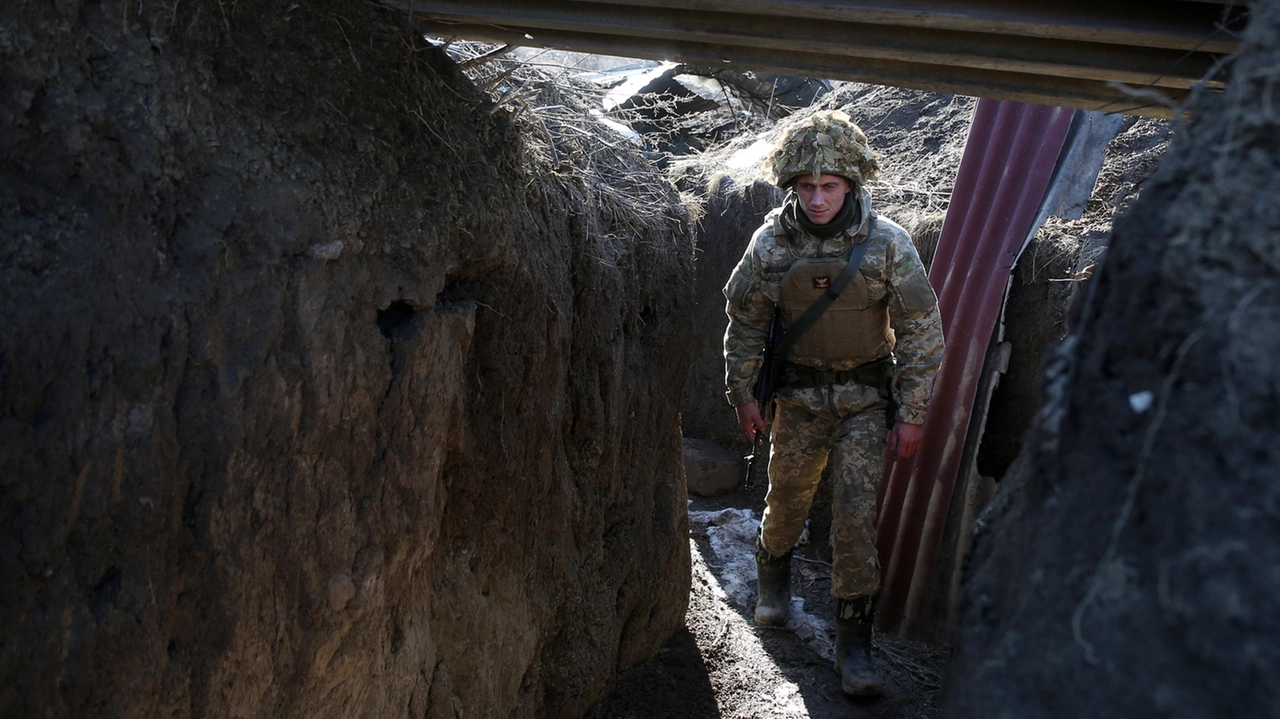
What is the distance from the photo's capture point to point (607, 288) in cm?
350

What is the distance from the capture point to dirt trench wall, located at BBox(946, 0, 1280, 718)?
0.92 metres

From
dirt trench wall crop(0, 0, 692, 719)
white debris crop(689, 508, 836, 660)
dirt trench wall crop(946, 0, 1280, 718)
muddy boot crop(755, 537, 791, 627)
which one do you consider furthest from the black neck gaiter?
dirt trench wall crop(946, 0, 1280, 718)

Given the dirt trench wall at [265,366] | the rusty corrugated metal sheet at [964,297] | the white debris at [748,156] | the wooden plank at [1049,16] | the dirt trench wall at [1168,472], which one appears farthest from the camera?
the white debris at [748,156]

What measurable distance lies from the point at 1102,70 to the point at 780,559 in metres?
2.93

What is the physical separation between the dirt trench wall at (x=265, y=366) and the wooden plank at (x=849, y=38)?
0.29 m

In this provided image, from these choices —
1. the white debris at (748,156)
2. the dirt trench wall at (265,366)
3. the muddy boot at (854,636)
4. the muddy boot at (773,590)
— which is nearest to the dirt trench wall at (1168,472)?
the dirt trench wall at (265,366)

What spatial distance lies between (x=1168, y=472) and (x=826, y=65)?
1993 millimetres

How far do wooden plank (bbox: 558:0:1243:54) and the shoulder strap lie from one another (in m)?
1.75

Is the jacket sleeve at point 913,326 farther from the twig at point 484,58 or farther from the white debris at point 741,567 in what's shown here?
the twig at point 484,58

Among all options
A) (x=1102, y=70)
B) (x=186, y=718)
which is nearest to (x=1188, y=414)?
(x=1102, y=70)

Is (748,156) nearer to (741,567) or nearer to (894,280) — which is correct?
(741,567)

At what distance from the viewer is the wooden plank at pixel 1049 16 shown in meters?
2.19

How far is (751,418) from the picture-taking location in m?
4.42

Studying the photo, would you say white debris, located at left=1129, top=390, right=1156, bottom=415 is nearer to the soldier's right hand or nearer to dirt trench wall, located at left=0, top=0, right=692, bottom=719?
dirt trench wall, located at left=0, top=0, right=692, bottom=719
